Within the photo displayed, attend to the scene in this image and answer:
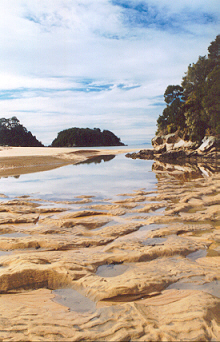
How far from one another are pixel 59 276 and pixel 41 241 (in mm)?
1189

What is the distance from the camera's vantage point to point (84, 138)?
9131 centimetres

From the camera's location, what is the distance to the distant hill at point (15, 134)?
2776 inches

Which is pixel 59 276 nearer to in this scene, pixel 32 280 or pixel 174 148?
pixel 32 280

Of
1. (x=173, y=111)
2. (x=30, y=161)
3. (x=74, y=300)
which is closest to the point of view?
(x=74, y=300)

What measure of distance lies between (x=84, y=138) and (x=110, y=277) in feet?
296

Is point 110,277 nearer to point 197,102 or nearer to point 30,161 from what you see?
point 30,161

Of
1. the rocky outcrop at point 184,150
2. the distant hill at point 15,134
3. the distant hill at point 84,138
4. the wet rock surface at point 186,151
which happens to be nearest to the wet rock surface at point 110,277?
the wet rock surface at point 186,151

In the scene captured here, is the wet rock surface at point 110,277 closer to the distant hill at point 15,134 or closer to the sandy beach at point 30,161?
the sandy beach at point 30,161

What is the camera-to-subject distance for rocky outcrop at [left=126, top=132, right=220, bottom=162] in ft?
81.6

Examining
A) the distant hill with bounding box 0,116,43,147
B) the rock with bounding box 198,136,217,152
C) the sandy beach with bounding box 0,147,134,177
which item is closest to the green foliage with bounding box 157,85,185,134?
the rock with bounding box 198,136,217,152

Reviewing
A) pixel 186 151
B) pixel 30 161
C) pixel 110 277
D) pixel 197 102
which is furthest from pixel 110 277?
pixel 197 102

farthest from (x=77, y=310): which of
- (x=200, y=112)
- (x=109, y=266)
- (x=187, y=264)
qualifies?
(x=200, y=112)

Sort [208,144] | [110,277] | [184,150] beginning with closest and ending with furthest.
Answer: [110,277], [208,144], [184,150]

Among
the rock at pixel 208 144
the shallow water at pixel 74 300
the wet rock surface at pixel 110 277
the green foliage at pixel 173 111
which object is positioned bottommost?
the shallow water at pixel 74 300
